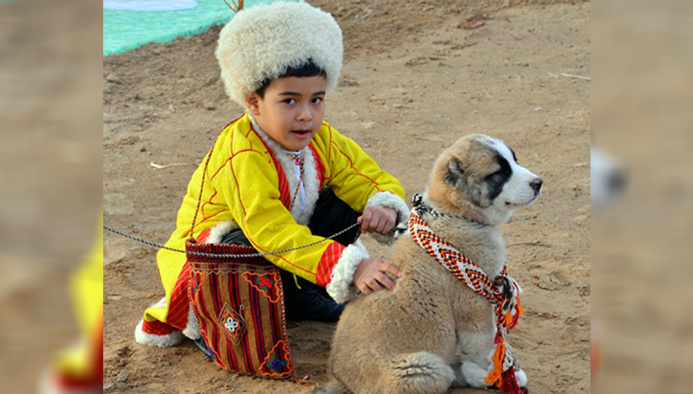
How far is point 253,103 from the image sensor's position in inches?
141

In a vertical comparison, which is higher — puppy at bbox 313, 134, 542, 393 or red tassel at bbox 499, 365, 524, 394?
puppy at bbox 313, 134, 542, 393

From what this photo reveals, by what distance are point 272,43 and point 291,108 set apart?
33 cm

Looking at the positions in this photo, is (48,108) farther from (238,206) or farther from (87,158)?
(238,206)

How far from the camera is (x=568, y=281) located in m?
4.38

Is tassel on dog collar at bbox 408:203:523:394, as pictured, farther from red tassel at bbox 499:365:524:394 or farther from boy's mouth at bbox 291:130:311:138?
boy's mouth at bbox 291:130:311:138

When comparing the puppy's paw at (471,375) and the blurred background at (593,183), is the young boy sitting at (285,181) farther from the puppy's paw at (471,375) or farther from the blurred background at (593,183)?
the blurred background at (593,183)

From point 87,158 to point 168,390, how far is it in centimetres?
263

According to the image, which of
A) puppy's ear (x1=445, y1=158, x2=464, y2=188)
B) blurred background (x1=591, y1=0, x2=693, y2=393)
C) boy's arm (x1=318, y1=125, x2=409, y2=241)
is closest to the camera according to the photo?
blurred background (x1=591, y1=0, x2=693, y2=393)

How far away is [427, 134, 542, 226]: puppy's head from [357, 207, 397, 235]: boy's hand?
0.47m

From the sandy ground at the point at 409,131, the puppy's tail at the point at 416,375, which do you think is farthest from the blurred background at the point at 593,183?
the sandy ground at the point at 409,131

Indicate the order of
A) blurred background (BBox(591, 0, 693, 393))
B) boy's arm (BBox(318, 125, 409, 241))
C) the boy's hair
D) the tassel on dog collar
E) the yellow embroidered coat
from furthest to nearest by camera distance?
boy's arm (BBox(318, 125, 409, 241)), the boy's hair, the yellow embroidered coat, the tassel on dog collar, blurred background (BBox(591, 0, 693, 393))

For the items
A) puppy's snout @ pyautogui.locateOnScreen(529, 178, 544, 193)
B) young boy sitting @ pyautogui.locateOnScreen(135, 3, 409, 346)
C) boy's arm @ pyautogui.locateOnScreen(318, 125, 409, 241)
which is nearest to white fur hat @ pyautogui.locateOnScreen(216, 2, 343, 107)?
young boy sitting @ pyautogui.locateOnScreen(135, 3, 409, 346)

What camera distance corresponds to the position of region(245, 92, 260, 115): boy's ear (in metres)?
3.55

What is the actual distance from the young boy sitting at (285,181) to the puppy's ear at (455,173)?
476 millimetres
